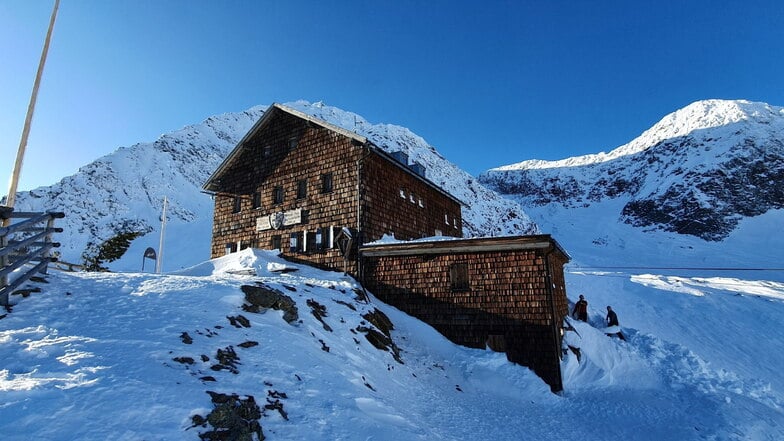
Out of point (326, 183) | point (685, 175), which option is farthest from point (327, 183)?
point (685, 175)

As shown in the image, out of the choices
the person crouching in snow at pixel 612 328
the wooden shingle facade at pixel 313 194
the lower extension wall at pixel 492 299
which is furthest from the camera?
the wooden shingle facade at pixel 313 194

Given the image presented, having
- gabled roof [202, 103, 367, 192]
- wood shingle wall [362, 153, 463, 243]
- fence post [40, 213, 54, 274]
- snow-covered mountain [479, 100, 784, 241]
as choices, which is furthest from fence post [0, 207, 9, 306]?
snow-covered mountain [479, 100, 784, 241]

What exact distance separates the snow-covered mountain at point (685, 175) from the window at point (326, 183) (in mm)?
60368

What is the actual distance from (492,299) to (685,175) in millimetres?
82847

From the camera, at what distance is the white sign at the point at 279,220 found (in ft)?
71.5

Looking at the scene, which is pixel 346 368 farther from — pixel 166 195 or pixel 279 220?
pixel 166 195

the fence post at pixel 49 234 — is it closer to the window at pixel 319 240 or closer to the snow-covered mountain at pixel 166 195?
the window at pixel 319 240

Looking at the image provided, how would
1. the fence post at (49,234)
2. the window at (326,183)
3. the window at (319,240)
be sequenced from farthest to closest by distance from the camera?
the window at (326,183) → the window at (319,240) → the fence post at (49,234)

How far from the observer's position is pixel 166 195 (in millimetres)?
59750

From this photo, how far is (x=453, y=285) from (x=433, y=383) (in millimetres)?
5300

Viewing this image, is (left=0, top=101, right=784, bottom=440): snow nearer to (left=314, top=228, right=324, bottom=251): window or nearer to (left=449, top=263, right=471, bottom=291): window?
(left=314, top=228, right=324, bottom=251): window

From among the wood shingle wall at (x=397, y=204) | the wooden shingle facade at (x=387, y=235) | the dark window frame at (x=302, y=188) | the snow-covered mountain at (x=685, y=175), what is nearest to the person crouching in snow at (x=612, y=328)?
the wooden shingle facade at (x=387, y=235)

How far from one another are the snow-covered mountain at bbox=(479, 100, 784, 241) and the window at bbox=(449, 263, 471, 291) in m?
59.2

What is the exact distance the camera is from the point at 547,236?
582 inches
